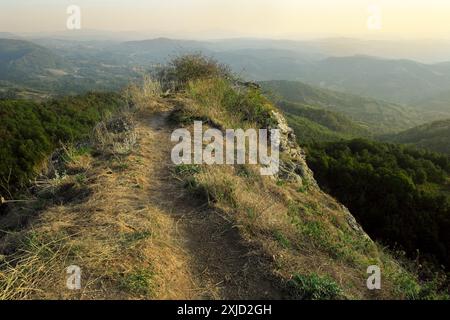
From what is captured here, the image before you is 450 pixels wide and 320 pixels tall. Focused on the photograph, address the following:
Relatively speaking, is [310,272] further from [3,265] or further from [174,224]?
[3,265]

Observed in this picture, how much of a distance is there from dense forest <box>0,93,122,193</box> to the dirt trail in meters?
30.6

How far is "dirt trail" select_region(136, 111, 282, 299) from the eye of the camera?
3.90 m

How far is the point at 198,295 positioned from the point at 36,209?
128 inches

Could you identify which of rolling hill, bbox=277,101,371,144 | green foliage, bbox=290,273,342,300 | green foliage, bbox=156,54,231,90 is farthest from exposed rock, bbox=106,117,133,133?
rolling hill, bbox=277,101,371,144

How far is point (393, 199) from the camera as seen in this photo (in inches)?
1062

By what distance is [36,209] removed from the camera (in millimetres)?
5711

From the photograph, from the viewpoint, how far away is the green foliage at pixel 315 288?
3789mm

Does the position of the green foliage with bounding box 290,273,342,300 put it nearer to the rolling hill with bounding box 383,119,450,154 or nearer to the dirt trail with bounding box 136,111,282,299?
the dirt trail with bounding box 136,111,282,299

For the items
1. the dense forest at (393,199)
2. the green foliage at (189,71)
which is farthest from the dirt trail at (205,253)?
the dense forest at (393,199)
